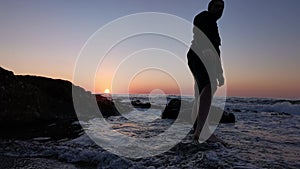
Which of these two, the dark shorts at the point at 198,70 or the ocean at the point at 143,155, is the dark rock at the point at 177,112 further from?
the dark shorts at the point at 198,70

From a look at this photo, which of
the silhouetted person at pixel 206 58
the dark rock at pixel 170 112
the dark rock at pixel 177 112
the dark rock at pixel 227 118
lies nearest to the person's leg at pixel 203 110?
the silhouetted person at pixel 206 58

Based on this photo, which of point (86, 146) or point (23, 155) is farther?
point (86, 146)

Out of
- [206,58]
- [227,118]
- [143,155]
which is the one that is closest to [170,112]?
[227,118]

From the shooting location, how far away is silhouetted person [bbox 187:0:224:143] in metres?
3.95

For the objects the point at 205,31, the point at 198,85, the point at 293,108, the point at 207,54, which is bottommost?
the point at 293,108

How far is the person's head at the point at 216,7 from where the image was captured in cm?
411

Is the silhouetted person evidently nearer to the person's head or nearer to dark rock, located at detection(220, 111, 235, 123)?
the person's head

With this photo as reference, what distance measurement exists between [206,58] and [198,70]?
0.75ft

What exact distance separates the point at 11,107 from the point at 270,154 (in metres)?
5.47

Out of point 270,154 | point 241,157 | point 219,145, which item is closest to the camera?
point 241,157

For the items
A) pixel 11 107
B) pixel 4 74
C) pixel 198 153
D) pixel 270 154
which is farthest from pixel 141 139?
pixel 4 74

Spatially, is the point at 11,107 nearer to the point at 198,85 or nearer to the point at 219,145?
the point at 198,85

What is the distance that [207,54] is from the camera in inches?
158

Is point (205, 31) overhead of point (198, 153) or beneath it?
overhead
